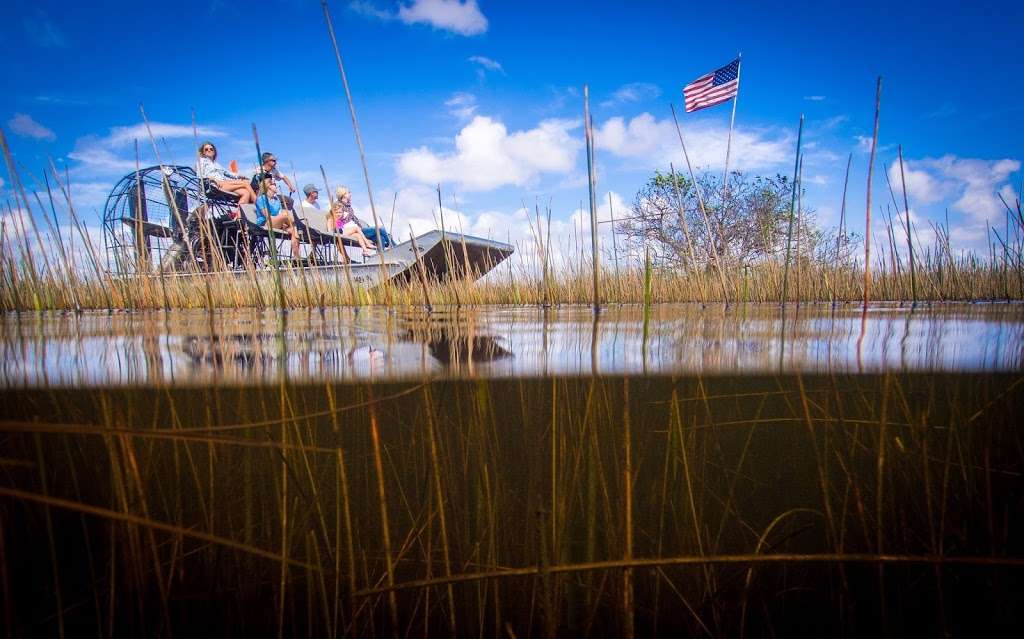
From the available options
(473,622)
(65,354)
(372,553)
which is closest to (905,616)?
(473,622)

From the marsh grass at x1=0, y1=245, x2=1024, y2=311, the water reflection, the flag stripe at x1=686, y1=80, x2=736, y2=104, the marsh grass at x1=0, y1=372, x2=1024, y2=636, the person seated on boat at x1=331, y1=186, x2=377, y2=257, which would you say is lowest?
the marsh grass at x1=0, y1=372, x2=1024, y2=636

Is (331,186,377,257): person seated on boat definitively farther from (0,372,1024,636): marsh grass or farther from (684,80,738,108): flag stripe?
(0,372,1024,636): marsh grass

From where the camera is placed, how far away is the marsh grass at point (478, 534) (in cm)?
101

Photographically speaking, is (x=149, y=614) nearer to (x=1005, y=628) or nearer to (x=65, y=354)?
(x=65, y=354)

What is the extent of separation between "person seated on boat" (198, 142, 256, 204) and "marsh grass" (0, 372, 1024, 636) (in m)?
5.97

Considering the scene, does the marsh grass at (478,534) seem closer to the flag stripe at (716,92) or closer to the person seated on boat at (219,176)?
the flag stripe at (716,92)

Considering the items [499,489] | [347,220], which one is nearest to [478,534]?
[499,489]

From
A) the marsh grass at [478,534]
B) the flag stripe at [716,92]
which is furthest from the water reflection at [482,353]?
the flag stripe at [716,92]

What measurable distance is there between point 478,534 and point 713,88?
7.81m

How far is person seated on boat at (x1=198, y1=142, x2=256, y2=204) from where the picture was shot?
7941 millimetres

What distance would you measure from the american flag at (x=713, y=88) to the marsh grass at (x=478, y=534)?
5231 mm

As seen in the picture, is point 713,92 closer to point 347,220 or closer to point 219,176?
point 347,220

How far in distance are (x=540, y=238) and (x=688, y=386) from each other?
2.31m

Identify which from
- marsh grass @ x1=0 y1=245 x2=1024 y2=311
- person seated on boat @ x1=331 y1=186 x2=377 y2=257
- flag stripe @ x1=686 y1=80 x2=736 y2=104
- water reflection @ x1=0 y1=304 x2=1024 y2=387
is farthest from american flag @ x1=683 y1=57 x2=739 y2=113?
person seated on boat @ x1=331 y1=186 x2=377 y2=257
